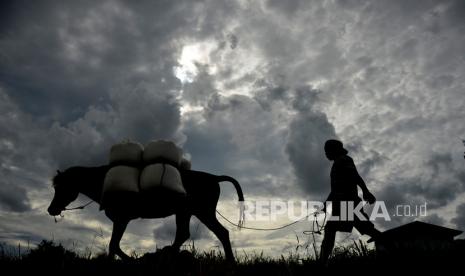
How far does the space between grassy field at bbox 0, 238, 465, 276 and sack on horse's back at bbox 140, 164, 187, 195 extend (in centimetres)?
132

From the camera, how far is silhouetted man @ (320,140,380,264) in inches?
247

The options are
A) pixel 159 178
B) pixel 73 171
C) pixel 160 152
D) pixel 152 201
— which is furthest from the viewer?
pixel 73 171

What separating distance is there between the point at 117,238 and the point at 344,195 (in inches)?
169

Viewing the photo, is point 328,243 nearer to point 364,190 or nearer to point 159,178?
point 364,190

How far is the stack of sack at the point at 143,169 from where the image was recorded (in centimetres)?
698

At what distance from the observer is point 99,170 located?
8555mm

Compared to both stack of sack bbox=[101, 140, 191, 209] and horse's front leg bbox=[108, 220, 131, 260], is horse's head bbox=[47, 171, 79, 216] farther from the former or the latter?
horse's front leg bbox=[108, 220, 131, 260]

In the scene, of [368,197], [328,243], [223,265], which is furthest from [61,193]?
[368,197]

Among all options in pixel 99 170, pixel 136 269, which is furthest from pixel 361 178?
pixel 99 170

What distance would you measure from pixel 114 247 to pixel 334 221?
157 inches

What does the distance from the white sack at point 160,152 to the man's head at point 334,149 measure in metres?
2.97

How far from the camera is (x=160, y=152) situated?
7.34m

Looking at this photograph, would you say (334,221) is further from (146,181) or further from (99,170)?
(99,170)

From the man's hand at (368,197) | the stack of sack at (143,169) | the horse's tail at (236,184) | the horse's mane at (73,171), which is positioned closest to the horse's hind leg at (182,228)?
the stack of sack at (143,169)
